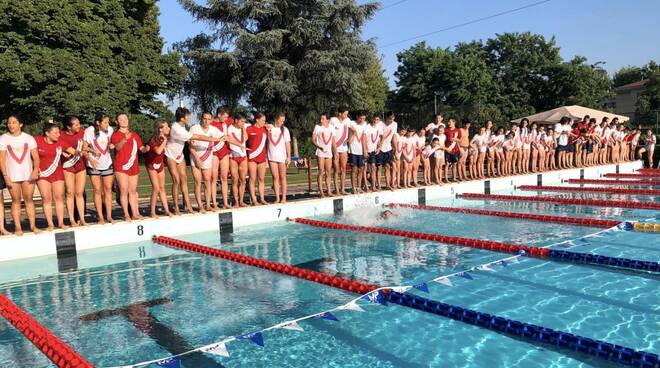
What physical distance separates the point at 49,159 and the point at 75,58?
50.8 ft

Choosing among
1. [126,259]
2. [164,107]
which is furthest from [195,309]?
[164,107]

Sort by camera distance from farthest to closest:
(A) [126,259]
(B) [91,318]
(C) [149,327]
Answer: (A) [126,259], (B) [91,318], (C) [149,327]

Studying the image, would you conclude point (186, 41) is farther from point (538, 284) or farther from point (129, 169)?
point (538, 284)

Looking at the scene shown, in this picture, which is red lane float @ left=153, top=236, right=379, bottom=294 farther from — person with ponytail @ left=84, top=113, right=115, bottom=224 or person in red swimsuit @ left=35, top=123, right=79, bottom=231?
person in red swimsuit @ left=35, top=123, right=79, bottom=231

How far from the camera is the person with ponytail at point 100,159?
300 inches

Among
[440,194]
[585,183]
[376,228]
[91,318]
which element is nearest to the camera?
[91,318]

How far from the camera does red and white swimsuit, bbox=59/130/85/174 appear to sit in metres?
7.38

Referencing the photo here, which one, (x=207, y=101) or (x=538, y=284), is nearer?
(x=538, y=284)

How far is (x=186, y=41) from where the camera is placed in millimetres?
28812

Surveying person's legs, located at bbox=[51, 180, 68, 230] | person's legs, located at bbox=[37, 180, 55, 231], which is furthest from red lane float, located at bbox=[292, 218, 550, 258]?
person's legs, located at bbox=[37, 180, 55, 231]

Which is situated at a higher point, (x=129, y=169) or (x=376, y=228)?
(x=129, y=169)

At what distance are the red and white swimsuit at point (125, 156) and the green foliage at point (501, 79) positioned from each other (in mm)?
36785

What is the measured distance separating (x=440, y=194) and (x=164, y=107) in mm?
17894

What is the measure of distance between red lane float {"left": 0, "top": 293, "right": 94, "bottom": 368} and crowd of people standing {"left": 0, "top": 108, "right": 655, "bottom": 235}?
2448 mm
